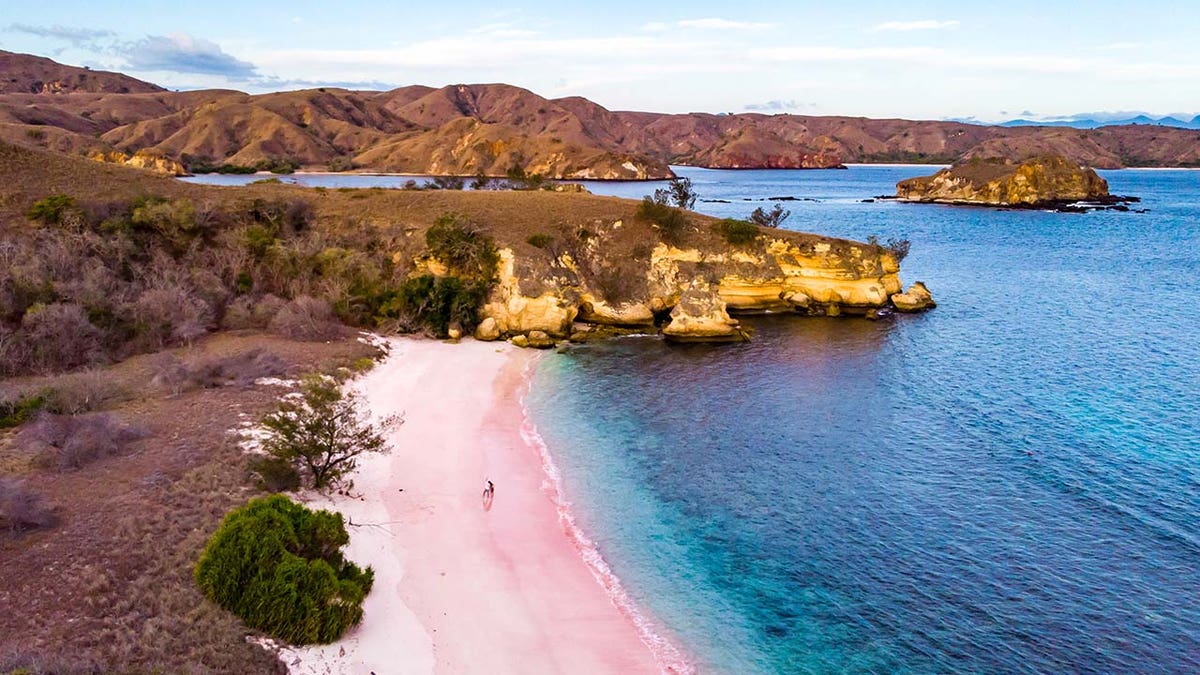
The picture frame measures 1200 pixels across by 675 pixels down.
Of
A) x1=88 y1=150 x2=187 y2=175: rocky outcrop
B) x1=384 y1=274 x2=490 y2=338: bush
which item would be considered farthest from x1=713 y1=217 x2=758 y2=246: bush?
x1=88 y1=150 x2=187 y2=175: rocky outcrop

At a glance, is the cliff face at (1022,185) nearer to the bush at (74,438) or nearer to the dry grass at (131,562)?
the dry grass at (131,562)

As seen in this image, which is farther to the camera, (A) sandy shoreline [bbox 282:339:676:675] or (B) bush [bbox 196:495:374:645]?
(A) sandy shoreline [bbox 282:339:676:675]

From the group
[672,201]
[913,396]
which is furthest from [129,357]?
[672,201]

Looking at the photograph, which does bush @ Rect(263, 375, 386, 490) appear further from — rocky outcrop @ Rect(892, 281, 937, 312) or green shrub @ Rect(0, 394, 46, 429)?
rocky outcrop @ Rect(892, 281, 937, 312)

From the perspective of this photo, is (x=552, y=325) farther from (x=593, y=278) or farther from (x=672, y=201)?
(x=672, y=201)

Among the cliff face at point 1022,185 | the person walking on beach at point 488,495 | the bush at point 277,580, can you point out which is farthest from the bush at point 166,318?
the cliff face at point 1022,185

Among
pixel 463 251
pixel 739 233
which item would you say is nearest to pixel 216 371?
pixel 463 251

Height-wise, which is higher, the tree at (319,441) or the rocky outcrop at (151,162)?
the rocky outcrop at (151,162)

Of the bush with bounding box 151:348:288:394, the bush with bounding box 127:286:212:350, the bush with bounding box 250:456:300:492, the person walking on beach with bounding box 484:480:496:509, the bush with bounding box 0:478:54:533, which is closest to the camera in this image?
the bush with bounding box 0:478:54:533
